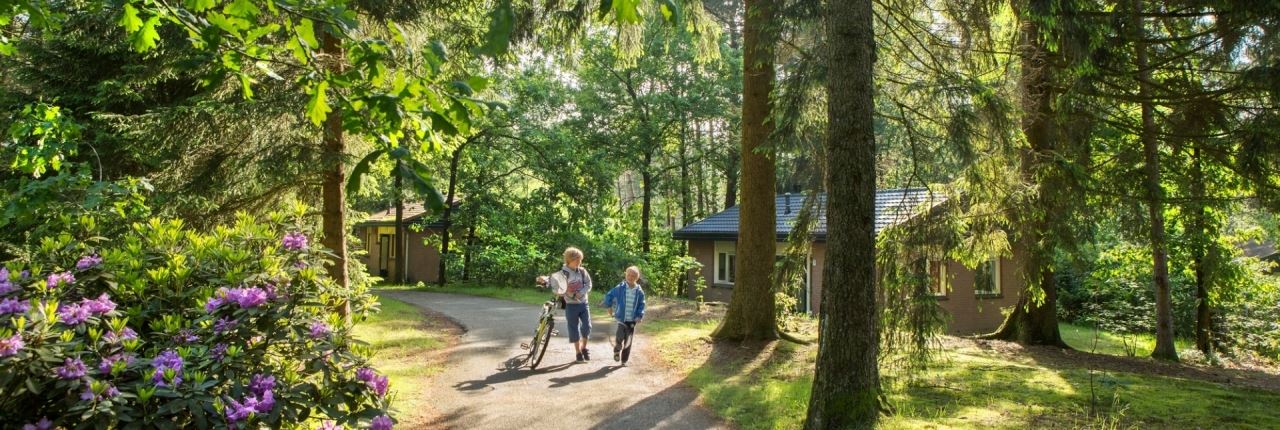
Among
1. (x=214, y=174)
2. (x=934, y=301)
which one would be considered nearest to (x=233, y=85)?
(x=214, y=174)

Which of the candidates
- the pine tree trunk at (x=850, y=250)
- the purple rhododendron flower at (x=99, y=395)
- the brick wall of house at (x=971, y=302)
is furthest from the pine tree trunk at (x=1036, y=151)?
the brick wall of house at (x=971, y=302)

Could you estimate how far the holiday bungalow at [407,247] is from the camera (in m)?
33.9

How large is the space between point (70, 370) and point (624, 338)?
7.32m

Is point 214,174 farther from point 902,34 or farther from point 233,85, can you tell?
point 902,34

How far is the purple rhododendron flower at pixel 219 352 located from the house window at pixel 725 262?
72.2ft

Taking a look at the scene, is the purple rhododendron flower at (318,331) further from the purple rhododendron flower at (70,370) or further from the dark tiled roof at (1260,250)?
the dark tiled roof at (1260,250)

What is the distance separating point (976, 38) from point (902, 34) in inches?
43.0

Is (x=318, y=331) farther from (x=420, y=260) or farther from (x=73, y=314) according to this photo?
(x=420, y=260)

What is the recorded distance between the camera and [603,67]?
30.4m

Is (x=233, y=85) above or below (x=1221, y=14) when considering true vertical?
below

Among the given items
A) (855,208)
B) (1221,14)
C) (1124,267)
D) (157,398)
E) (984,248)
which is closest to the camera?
(157,398)

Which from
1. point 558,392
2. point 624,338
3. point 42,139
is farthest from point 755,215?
point 42,139

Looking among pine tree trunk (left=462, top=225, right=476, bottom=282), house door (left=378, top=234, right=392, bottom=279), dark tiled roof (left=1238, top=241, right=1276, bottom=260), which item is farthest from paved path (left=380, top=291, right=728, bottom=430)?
dark tiled roof (left=1238, top=241, right=1276, bottom=260)

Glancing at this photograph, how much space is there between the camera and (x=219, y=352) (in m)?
3.37
